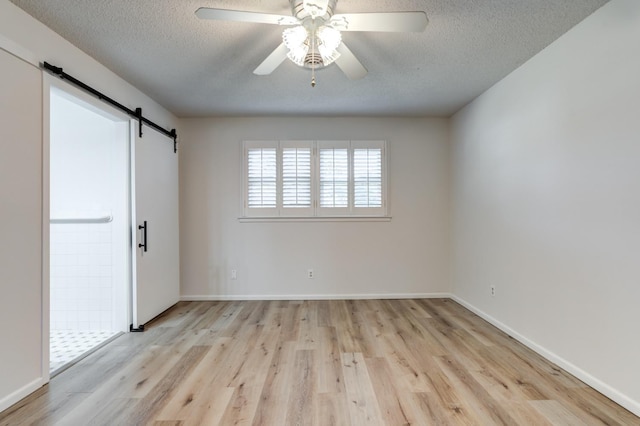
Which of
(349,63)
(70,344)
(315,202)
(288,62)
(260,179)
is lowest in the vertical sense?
(70,344)

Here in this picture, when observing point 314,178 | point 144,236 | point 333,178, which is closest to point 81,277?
point 144,236

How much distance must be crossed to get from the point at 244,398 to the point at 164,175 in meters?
2.81

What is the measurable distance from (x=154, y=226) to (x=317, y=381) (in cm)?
252

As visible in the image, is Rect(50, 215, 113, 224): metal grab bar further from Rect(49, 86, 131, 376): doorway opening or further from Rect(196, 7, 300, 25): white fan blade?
Rect(196, 7, 300, 25): white fan blade

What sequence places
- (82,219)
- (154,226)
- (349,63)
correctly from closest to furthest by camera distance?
(349,63) < (82,219) < (154,226)

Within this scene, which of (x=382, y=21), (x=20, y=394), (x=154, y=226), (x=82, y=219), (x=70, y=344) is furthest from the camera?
(x=154, y=226)

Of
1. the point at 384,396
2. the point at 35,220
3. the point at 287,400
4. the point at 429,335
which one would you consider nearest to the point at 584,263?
the point at 429,335

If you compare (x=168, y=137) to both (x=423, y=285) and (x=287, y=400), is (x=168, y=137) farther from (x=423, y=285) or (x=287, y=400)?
(x=423, y=285)

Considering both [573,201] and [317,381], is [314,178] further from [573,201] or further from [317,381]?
[573,201]

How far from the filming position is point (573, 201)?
2.25 metres

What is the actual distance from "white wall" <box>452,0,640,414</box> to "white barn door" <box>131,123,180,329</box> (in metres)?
3.74

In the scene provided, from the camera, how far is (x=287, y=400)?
1956 mm

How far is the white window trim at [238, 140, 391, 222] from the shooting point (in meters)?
4.27

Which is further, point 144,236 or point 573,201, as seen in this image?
point 144,236
